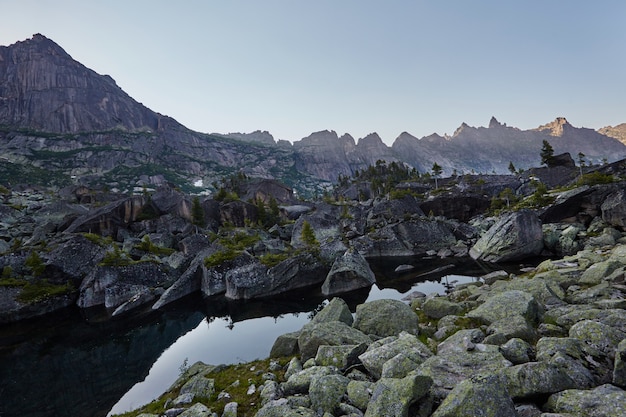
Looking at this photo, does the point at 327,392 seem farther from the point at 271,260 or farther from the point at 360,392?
the point at 271,260

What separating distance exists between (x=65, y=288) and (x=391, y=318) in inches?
1944

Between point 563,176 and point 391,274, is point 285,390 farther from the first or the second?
point 563,176

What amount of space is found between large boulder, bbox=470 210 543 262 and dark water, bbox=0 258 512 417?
12.5 ft

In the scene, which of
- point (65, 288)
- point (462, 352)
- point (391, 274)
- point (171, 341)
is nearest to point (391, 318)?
point (462, 352)

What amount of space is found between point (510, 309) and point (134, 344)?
32.9 meters

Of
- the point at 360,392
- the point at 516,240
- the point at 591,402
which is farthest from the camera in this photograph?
the point at 516,240

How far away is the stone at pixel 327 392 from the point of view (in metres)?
10.6

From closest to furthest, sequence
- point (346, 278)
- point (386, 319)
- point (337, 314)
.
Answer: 1. point (386, 319)
2. point (337, 314)
3. point (346, 278)

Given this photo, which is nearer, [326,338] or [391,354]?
[391,354]

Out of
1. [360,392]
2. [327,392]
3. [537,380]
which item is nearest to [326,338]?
[327,392]

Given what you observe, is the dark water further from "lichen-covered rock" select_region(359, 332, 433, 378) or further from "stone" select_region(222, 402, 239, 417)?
"lichen-covered rock" select_region(359, 332, 433, 378)

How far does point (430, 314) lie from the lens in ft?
69.9

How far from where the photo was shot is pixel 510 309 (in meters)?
15.9

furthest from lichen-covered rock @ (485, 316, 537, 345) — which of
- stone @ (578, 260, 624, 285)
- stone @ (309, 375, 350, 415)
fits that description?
stone @ (578, 260, 624, 285)
